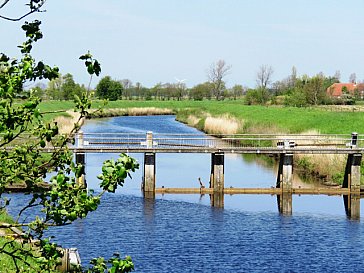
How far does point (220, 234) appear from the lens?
2606cm

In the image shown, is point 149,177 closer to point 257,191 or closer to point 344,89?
point 257,191

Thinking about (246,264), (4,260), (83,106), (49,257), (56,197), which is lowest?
(246,264)

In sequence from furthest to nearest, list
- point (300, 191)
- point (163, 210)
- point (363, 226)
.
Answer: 1. point (300, 191)
2. point (163, 210)
3. point (363, 226)

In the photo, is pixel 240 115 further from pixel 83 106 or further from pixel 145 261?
pixel 83 106

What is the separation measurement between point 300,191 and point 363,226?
5886 mm

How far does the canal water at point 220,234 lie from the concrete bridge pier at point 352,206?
375mm

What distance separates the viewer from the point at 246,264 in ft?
72.6

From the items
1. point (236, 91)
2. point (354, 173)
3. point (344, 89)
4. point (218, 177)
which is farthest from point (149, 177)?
point (236, 91)

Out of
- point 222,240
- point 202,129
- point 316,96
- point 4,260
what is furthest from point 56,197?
point 316,96

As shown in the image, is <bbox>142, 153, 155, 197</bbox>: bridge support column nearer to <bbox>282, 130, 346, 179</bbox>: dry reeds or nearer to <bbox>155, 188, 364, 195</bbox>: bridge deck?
<bbox>155, 188, 364, 195</bbox>: bridge deck

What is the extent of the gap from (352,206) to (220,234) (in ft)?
31.3

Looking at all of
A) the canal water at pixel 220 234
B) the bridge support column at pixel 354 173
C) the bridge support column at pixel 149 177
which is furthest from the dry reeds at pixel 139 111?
the bridge support column at pixel 354 173

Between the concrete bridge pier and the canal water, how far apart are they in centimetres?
38

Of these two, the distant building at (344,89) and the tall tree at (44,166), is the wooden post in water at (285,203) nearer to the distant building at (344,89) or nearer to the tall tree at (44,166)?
the tall tree at (44,166)
